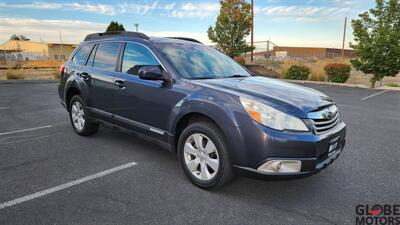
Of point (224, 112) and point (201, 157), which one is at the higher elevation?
point (224, 112)

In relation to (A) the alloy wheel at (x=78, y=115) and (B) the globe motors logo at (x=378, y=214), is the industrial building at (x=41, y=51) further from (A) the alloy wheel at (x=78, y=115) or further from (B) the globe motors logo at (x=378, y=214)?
(B) the globe motors logo at (x=378, y=214)

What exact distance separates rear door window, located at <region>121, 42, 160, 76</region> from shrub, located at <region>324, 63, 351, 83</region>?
1542cm

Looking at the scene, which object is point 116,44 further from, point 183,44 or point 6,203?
point 6,203

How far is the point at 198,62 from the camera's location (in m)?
4.13

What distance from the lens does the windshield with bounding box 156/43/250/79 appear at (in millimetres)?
3838

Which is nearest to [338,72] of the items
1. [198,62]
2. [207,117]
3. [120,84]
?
[198,62]

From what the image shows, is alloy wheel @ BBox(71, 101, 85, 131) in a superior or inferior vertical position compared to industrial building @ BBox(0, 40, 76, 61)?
inferior

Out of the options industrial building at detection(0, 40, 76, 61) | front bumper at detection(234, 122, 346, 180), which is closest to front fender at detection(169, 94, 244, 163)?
front bumper at detection(234, 122, 346, 180)

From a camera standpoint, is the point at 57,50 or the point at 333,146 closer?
the point at 333,146

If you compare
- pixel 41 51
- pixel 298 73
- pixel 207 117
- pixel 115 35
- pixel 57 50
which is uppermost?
pixel 57 50

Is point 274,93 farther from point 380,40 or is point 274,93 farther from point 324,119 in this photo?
point 380,40

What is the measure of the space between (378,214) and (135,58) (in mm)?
3496

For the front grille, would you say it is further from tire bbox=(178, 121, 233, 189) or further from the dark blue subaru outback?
tire bbox=(178, 121, 233, 189)

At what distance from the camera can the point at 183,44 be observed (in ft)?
14.7
